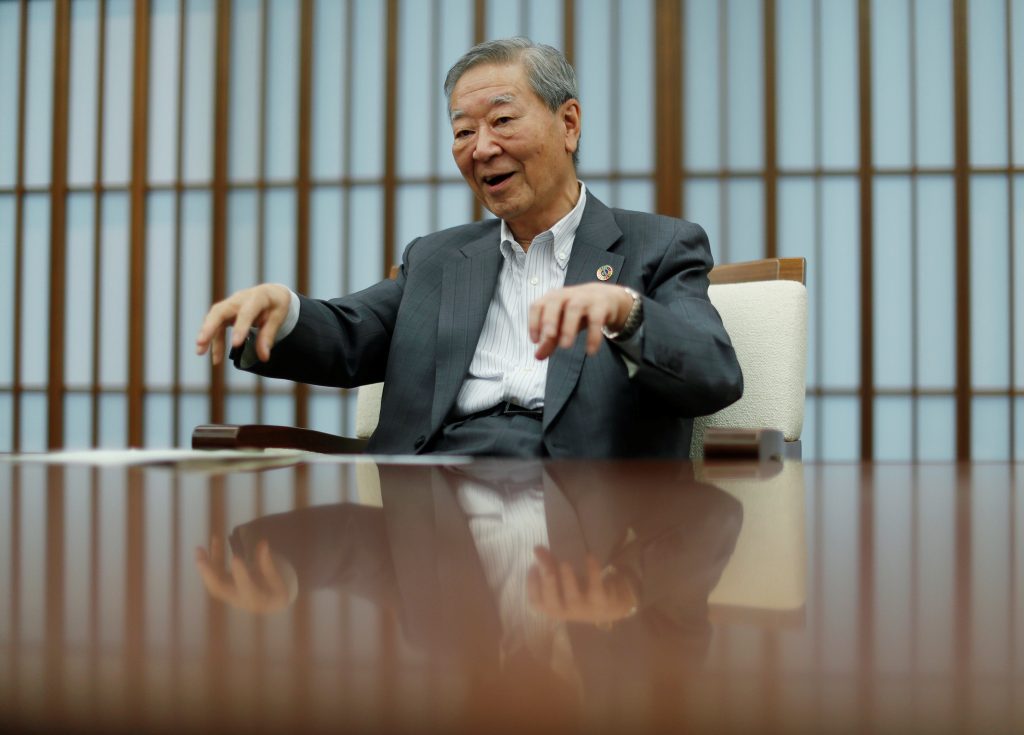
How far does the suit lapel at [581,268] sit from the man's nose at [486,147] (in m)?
0.22

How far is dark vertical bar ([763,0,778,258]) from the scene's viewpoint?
390 cm

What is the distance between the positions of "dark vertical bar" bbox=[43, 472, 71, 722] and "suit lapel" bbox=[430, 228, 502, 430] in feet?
3.91

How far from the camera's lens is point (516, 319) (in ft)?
6.10

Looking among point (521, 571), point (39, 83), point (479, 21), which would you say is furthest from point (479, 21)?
point (521, 571)

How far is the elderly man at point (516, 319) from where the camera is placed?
1.50 metres

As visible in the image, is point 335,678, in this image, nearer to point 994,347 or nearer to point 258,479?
point 258,479

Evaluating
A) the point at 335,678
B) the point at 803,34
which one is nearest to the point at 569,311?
the point at 335,678

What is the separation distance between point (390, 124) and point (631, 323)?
121 inches

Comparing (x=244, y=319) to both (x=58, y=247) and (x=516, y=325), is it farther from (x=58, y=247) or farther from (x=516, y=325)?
(x=58, y=247)

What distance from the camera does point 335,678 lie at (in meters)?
0.19

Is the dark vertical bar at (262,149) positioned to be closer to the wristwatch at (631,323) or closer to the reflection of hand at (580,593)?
the wristwatch at (631,323)

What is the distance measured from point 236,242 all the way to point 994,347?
3.27 meters

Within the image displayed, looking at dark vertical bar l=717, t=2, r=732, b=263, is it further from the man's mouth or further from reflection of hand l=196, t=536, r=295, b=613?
reflection of hand l=196, t=536, r=295, b=613

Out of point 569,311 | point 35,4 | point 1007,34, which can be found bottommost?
point 569,311
